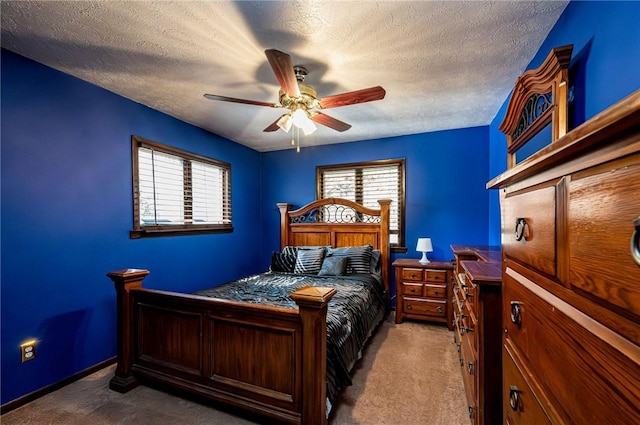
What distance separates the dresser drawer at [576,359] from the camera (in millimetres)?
406

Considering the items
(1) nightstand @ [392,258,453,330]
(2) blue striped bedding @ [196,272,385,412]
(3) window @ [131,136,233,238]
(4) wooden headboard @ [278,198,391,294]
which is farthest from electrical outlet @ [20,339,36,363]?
(1) nightstand @ [392,258,453,330]

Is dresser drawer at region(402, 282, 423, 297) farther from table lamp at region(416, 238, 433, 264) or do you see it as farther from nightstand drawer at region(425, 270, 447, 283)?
table lamp at region(416, 238, 433, 264)

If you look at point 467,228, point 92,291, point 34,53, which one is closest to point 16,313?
point 92,291

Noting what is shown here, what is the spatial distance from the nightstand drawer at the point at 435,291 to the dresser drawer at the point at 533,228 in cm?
266

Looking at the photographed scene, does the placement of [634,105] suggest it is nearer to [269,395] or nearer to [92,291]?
[269,395]

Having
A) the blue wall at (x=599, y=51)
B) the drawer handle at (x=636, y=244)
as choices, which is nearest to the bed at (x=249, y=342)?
the drawer handle at (x=636, y=244)

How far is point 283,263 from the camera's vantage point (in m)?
3.82

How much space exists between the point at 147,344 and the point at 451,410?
2354 mm

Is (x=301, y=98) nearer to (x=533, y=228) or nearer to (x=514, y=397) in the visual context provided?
(x=533, y=228)

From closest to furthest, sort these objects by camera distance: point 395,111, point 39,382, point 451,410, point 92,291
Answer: point 451,410 → point 39,382 → point 92,291 → point 395,111

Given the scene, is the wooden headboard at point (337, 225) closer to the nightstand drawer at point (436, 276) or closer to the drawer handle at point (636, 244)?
the nightstand drawer at point (436, 276)

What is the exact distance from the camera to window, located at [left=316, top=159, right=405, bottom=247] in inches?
160

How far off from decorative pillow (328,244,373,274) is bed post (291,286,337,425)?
1.95 m

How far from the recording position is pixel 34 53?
2.04m
